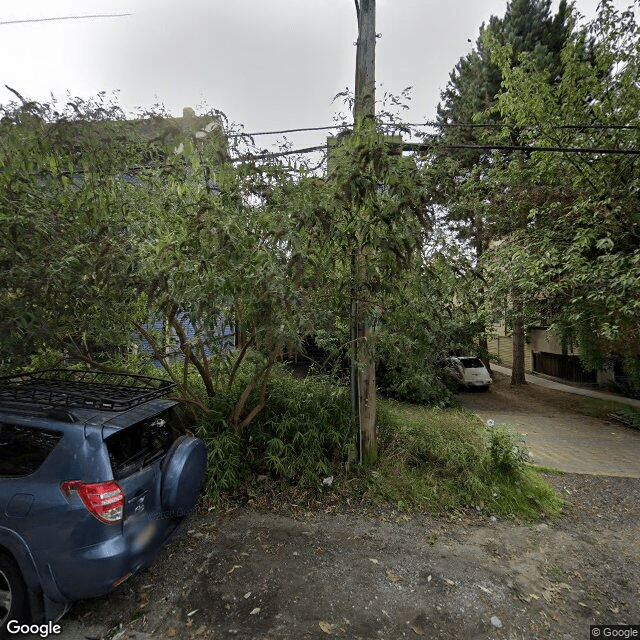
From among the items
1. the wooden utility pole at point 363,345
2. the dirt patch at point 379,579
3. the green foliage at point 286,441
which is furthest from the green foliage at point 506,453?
the green foliage at point 286,441

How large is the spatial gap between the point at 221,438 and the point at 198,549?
1323mm

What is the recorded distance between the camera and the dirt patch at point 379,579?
274cm

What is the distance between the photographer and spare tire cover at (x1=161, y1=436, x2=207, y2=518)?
2.96 meters

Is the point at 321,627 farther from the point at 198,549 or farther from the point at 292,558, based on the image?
the point at 198,549

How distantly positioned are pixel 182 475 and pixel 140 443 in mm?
428

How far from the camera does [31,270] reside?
131 inches

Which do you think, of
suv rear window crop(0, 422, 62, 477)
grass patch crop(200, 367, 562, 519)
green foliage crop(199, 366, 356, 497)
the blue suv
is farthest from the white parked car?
suv rear window crop(0, 422, 62, 477)

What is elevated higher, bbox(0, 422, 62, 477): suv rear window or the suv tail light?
bbox(0, 422, 62, 477): suv rear window

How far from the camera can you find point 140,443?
2.91 m

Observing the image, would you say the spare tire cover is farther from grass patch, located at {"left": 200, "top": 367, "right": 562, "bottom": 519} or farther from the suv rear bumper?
grass patch, located at {"left": 200, "top": 367, "right": 562, "bottom": 519}

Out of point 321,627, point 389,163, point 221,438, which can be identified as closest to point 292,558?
point 321,627

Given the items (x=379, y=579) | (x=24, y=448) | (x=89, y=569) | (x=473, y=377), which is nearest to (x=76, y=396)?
(x=24, y=448)

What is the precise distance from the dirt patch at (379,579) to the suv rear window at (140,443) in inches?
43.2

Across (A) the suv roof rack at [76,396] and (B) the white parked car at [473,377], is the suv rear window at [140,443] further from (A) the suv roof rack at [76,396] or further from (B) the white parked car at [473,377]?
(B) the white parked car at [473,377]
